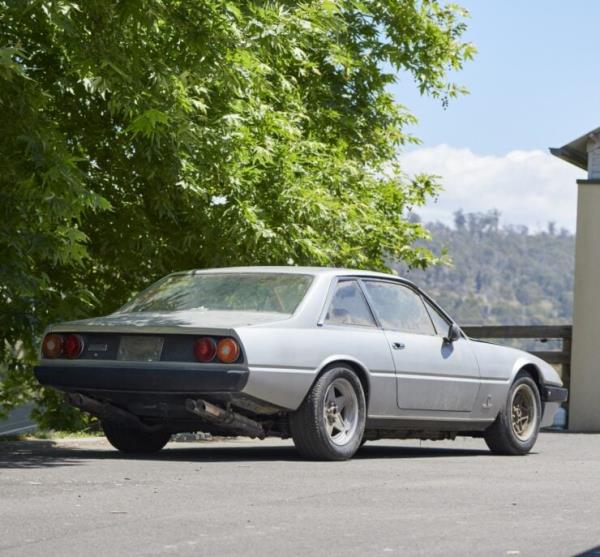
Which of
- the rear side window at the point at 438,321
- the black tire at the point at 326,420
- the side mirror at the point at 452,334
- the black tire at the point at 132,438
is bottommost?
the black tire at the point at 132,438

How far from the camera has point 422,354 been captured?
39.6 feet

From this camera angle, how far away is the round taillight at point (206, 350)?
34.2ft

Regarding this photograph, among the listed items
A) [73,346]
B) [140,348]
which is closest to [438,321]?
[140,348]

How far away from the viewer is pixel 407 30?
24.9 meters

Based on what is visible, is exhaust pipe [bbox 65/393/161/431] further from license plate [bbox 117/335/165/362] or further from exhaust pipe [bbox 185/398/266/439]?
exhaust pipe [bbox 185/398/266/439]

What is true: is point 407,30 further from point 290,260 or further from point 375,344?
point 375,344

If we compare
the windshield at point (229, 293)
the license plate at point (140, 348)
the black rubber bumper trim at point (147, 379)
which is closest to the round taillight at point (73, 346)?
the black rubber bumper trim at point (147, 379)

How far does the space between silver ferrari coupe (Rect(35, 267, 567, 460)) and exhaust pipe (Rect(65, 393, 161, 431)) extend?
1 centimetres

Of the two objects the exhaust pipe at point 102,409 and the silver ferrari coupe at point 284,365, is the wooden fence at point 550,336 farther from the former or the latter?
the exhaust pipe at point 102,409

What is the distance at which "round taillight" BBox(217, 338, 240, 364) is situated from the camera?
10.4 m

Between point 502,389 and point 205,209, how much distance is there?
17.1 ft

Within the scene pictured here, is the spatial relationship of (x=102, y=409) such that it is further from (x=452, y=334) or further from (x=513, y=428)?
(x=513, y=428)

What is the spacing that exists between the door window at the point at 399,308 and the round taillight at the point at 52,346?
2519mm

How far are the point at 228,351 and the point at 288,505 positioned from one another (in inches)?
102
